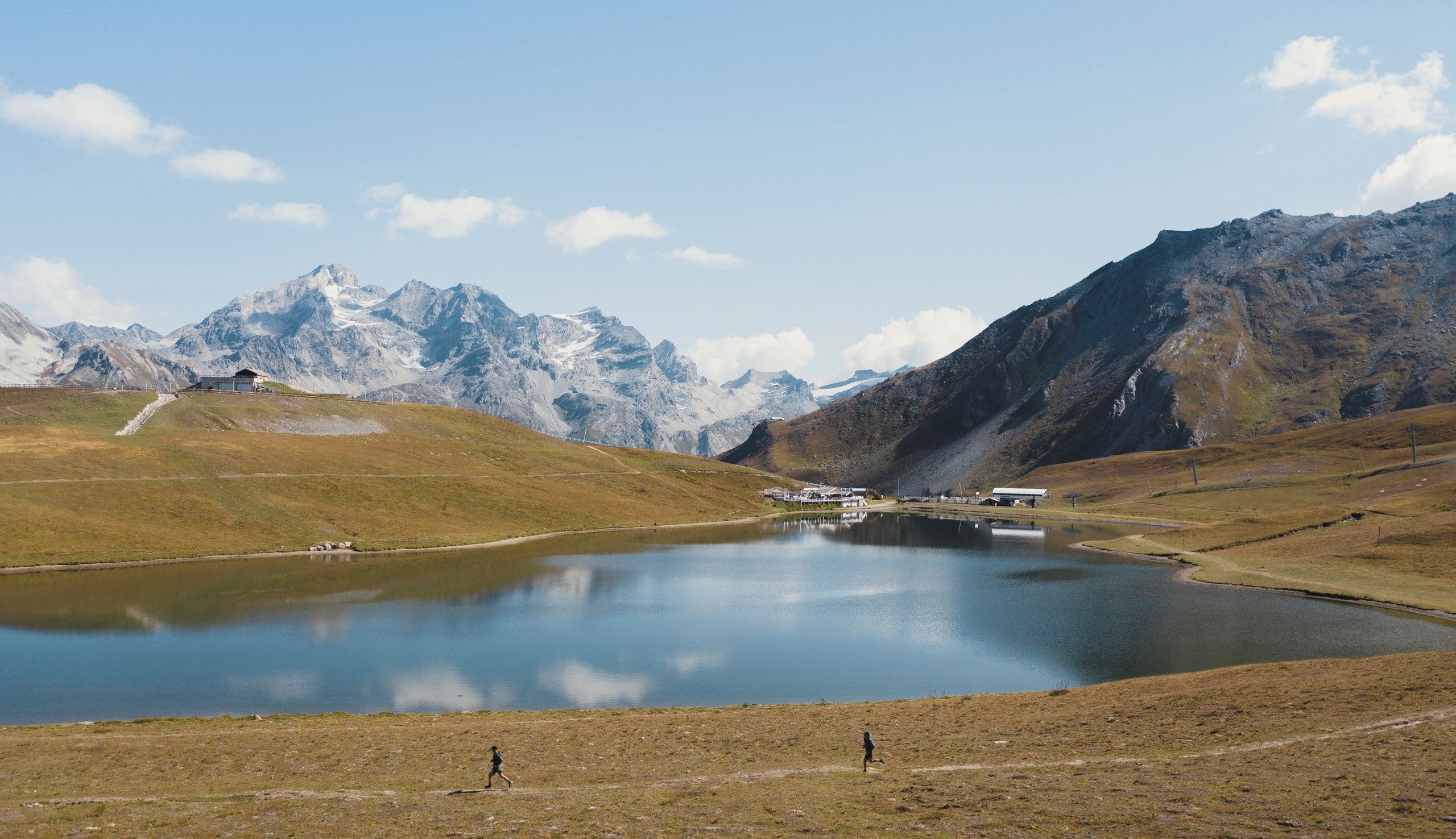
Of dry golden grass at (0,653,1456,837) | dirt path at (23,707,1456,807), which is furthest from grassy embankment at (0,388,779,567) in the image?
dirt path at (23,707,1456,807)

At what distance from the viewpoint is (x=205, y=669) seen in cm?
5609

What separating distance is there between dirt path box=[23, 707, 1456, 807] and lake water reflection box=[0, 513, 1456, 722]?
1945cm

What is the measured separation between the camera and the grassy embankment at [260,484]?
Result: 108 m

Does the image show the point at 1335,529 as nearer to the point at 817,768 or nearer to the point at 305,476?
the point at 817,768

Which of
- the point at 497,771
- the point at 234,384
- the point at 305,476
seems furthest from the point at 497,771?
the point at 234,384

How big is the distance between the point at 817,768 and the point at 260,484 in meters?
125

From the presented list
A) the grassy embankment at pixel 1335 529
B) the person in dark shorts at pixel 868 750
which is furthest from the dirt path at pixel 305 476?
the person in dark shorts at pixel 868 750

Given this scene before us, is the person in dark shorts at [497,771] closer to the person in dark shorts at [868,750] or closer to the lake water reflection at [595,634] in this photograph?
the person in dark shorts at [868,750]

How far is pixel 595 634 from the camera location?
229 ft

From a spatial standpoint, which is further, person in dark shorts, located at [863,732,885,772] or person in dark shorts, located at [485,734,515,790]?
person in dark shorts, located at [863,732,885,772]

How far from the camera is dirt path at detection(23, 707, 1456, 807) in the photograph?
2705cm

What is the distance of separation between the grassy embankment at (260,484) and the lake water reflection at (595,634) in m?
12.7

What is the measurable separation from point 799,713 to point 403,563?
79166mm

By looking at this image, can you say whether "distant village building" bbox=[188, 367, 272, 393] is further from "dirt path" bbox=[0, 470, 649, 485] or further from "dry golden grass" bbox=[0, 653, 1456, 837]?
"dry golden grass" bbox=[0, 653, 1456, 837]
